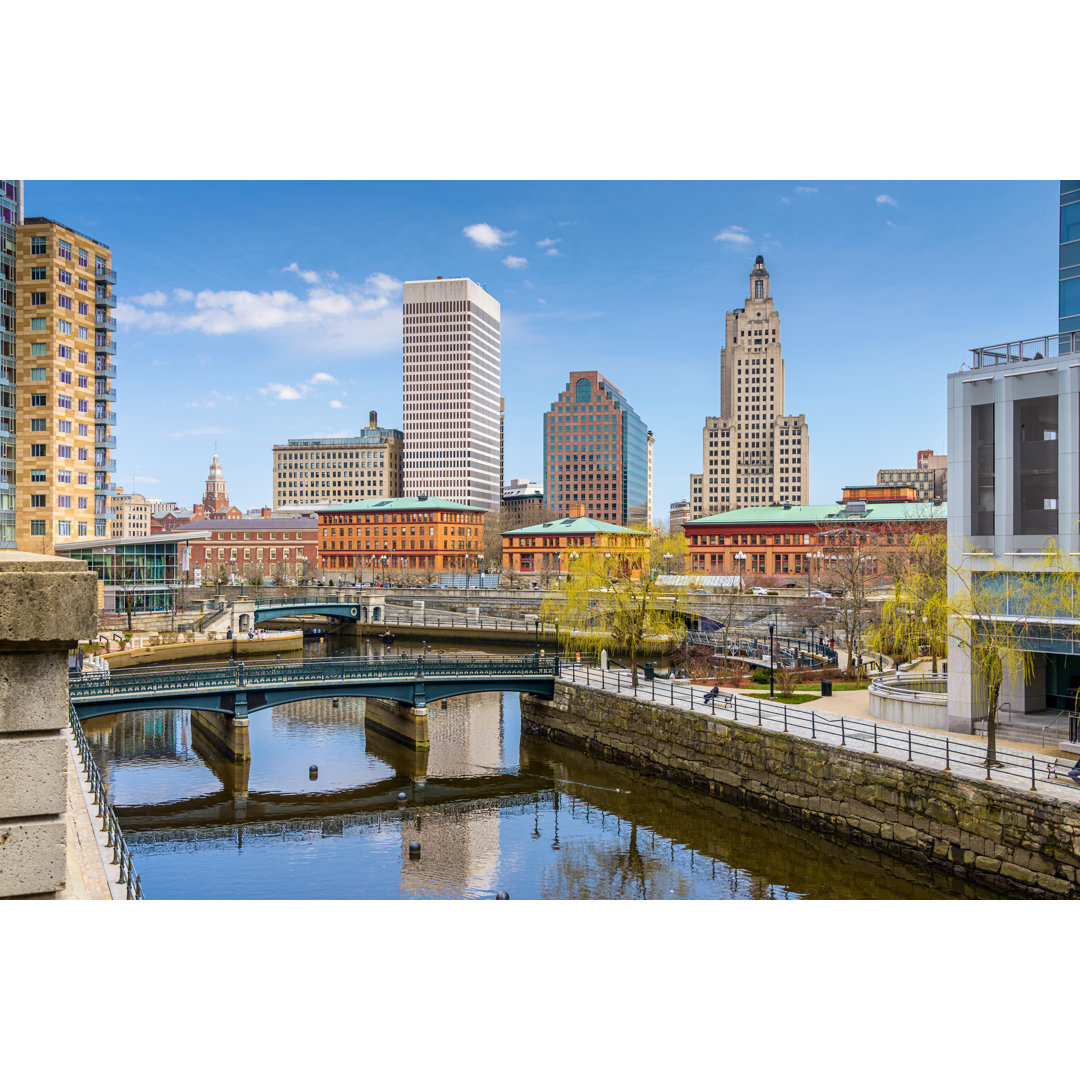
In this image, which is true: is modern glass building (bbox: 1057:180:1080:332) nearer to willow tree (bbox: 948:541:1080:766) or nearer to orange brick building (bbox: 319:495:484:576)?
willow tree (bbox: 948:541:1080:766)

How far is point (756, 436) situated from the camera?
19412cm

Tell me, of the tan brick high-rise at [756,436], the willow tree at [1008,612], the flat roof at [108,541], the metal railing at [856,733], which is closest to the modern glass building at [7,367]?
the flat roof at [108,541]

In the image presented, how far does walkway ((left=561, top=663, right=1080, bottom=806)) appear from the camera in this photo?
23234mm

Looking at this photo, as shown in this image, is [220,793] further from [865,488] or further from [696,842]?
[865,488]

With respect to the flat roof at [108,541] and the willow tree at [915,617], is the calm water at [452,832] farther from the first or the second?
the flat roof at [108,541]

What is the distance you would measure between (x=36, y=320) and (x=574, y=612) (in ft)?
174

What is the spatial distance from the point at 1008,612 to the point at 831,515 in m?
76.5

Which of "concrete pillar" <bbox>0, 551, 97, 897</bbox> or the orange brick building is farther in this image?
the orange brick building

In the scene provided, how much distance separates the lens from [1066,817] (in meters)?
20.9

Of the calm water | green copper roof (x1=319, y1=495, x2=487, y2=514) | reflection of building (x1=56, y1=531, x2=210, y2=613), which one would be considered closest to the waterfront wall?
the calm water

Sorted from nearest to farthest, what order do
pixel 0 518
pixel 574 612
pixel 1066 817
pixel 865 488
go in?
pixel 1066 817, pixel 574 612, pixel 0 518, pixel 865 488

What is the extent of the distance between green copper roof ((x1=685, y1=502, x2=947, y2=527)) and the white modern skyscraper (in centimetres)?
8772

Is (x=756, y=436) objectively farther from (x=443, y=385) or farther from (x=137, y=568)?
(x=137, y=568)

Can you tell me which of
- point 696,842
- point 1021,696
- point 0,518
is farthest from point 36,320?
point 1021,696
